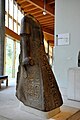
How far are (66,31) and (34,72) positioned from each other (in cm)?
277

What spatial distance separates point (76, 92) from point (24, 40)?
196 cm

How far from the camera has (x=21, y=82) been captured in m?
2.57

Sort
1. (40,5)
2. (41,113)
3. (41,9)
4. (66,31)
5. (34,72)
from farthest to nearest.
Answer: (41,9) < (40,5) < (66,31) < (34,72) < (41,113)

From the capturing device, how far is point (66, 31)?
15.7 feet

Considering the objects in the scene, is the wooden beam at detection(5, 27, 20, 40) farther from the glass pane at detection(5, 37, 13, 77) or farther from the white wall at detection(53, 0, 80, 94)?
the white wall at detection(53, 0, 80, 94)

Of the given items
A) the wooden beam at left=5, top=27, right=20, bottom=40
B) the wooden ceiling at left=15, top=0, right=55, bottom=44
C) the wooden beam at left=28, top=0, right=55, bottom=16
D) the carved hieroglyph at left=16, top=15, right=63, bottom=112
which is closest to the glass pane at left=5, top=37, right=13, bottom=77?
the wooden beam at left=5, top=27, right=20, bottom=40

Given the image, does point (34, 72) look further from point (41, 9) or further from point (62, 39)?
point (41, 9)

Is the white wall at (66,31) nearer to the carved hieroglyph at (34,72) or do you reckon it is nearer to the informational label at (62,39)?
the informational label at (62,39)

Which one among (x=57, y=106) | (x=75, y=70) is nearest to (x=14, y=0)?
(x=75, y=70)

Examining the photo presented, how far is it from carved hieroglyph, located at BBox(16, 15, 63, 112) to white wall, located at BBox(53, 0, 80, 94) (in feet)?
7.73

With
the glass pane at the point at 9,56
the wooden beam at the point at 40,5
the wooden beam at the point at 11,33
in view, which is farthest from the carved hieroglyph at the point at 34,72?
the glass pane at the point at 9,56

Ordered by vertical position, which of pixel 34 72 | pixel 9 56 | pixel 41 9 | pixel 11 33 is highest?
pixel 41 9

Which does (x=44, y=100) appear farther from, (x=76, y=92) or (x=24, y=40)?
(x=76, y=92)

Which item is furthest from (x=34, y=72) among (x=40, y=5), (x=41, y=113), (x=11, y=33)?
(x=11, y=33)
